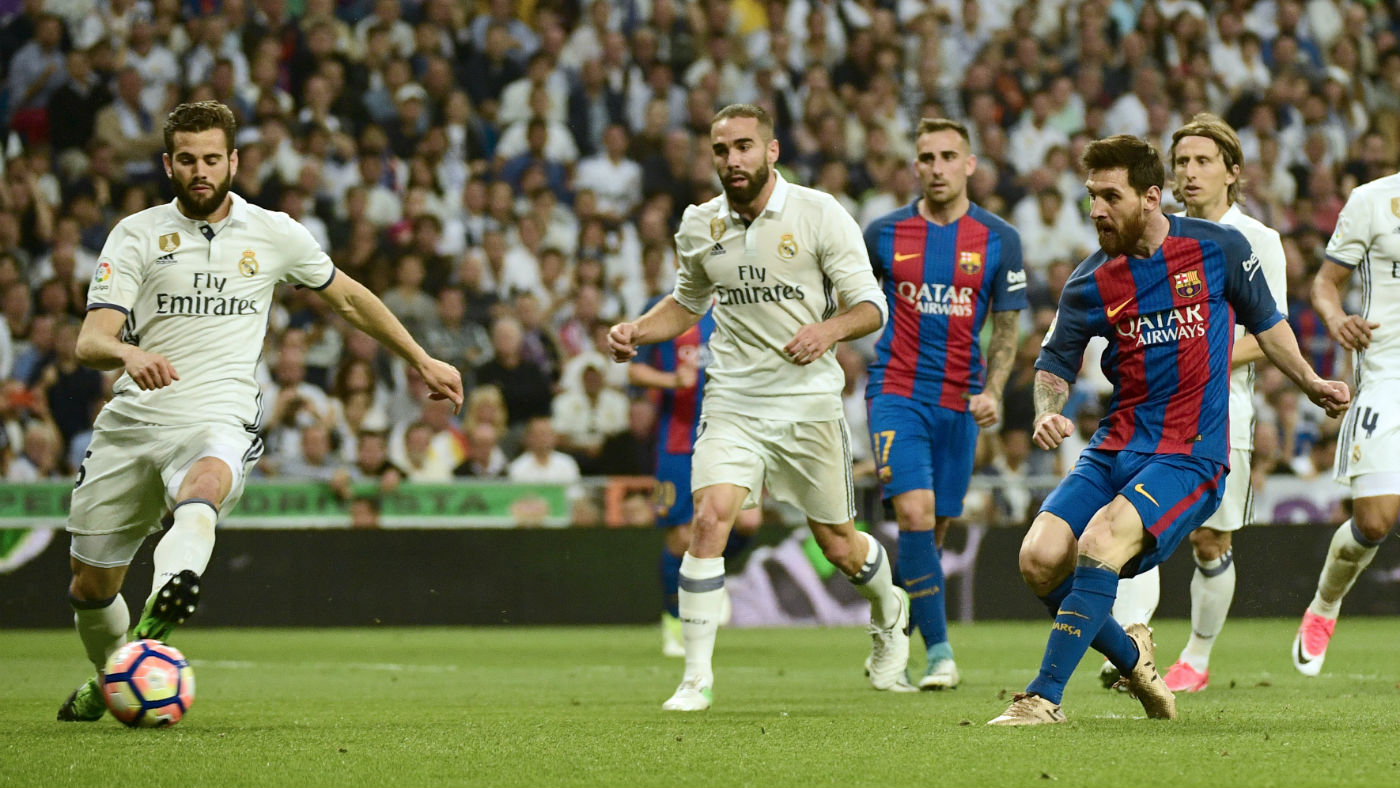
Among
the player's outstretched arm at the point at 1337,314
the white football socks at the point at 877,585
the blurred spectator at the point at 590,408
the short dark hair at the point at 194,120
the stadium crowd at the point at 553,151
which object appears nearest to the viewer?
the short dark hair at the point at 194,120

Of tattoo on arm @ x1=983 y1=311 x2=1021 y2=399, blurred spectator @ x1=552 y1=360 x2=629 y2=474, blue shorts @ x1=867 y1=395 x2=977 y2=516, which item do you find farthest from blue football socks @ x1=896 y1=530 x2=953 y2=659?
blurred spectator @ x1=552 y1=360 x2=629 y2=474

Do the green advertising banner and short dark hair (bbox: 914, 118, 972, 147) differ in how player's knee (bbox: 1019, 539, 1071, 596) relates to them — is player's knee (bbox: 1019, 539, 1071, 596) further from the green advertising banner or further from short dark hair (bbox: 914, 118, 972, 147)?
the green advertising banner

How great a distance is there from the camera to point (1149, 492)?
20.0 feet

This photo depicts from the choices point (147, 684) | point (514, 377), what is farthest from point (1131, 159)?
point (514, 377)

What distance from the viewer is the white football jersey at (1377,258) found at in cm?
838

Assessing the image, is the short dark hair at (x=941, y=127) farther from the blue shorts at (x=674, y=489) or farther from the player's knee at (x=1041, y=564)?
the blue shorts at (x=674, y=489)

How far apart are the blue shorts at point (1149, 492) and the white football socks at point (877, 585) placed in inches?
67.6

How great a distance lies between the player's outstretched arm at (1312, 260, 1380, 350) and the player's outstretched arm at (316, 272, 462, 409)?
391cm

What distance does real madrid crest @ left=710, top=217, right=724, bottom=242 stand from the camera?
25.1ft

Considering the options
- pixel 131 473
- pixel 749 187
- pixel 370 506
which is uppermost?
pixel 749 187

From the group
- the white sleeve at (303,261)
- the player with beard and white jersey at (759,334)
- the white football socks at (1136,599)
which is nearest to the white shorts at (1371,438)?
the white football socks at (1136,599)

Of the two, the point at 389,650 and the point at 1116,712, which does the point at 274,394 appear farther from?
the point at 1116,712

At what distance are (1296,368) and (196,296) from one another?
13.4ft

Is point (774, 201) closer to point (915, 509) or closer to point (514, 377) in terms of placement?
point (915, 509)
